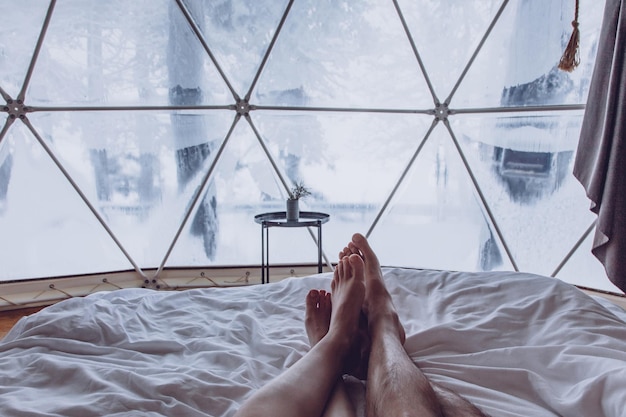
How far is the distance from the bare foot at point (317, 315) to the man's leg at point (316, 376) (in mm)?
45

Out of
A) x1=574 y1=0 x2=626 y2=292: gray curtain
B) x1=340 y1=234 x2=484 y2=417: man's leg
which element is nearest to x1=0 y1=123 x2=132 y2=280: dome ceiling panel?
x1=340 y1=234 x2=484 y2=417: man's leg

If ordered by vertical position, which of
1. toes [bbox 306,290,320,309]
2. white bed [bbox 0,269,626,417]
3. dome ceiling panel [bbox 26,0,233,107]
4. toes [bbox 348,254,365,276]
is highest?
dome ceiling panel [bbox 26,0,233,107]

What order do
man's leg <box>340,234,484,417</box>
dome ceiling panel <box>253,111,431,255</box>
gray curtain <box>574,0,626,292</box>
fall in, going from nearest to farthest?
man's leg <box>340,234,484,417</box>
gray curtain <box>574,0,626,292</box>
dome ceiling panel <box>253,111,431,255</box>

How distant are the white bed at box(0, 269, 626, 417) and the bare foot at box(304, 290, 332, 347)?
4 centimetres

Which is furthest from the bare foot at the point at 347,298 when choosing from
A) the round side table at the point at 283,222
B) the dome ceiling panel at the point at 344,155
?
the dome ceiling panel at the point at 344,155

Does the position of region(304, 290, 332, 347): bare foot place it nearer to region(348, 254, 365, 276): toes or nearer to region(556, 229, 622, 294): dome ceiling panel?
region(348, 254, 365, 276): toes

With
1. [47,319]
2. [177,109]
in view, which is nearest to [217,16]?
[177,109]

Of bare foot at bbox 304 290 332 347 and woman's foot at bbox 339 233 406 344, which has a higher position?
woman's foot at bbox 339 233 406 344

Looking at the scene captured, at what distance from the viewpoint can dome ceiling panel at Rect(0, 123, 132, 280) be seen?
3105 millimetres

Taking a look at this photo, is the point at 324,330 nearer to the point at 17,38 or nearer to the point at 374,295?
the point at 374,295

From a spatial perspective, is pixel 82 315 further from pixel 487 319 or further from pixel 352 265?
pixel 487 319

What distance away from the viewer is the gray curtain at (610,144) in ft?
7.06

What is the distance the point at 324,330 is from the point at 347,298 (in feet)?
0.45

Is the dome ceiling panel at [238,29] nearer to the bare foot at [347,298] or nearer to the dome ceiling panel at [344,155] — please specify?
the dome ceiling panel at [344,155]
